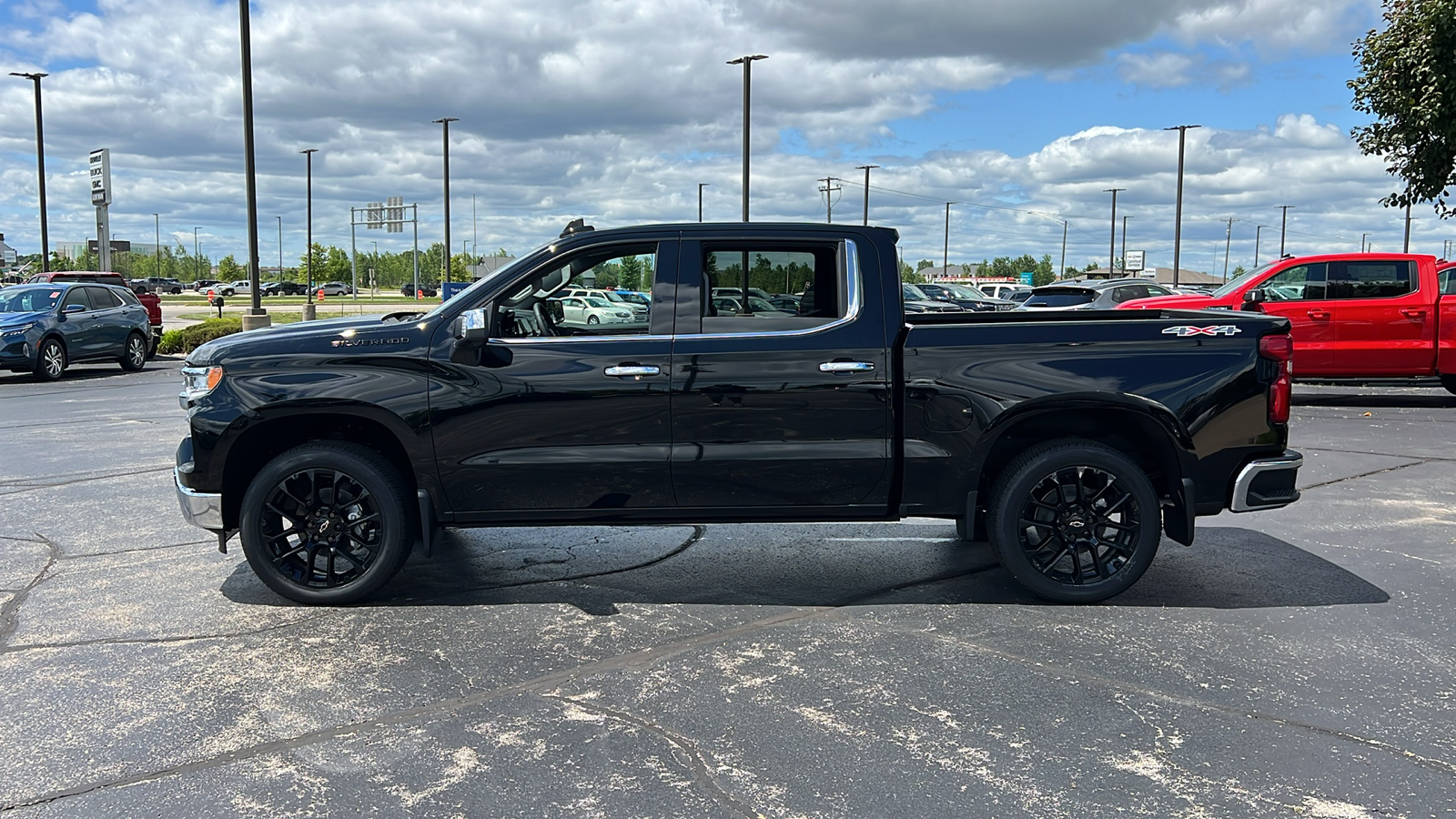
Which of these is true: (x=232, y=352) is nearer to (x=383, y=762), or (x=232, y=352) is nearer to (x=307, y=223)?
(x=383, y=762)

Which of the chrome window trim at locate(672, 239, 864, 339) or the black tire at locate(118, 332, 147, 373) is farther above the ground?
the chrome window trim at locate(672, 239, 864, 339)

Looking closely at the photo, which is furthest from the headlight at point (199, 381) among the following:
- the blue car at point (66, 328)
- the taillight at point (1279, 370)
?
the blue car at point (66, 328)

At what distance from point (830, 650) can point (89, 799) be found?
285 cm

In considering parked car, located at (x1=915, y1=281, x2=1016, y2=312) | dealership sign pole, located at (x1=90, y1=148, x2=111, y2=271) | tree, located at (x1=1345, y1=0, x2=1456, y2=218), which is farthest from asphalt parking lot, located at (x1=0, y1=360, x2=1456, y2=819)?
dealership sign pole, located at (x1=90, y1=148, x2=111, y2=271)

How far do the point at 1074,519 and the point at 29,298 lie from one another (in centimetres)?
1945

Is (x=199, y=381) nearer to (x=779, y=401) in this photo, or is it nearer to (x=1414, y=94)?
(x=779, y=401)

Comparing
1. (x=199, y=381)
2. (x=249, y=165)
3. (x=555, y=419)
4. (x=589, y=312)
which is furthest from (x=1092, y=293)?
(x=199, y=381)

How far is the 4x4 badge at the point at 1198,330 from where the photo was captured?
5.67 metres

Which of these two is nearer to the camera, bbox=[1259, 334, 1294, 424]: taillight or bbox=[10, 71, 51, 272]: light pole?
bbox=[1259, 334, 1294, 424]: taillight

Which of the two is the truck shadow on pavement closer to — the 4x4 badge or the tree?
the 4x4 badge

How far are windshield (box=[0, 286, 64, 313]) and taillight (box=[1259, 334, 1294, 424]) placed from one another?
1971cm

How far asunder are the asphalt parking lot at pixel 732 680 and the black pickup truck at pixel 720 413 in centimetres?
48

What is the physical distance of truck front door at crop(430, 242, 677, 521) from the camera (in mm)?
5582

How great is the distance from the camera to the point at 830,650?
5059 mm
